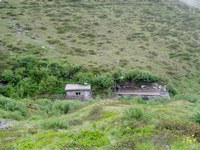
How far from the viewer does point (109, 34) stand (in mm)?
115625

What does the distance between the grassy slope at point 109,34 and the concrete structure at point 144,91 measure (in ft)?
26.9

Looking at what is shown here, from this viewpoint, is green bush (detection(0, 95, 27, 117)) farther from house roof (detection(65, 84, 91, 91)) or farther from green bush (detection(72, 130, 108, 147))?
house roof (detection(65, 84, 91, 91))

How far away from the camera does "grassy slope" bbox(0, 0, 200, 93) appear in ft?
305

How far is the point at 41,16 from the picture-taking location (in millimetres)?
124688

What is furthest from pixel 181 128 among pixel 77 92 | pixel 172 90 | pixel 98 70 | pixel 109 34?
pixel 109 34

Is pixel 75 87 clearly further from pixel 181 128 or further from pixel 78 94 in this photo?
pixel 181 128

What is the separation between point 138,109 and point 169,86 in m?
60.2

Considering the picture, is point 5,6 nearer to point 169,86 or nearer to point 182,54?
point 182,54

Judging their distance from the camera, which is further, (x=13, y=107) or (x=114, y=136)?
(x=13, y=107)

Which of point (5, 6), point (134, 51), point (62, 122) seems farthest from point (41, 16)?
point (62, 122)

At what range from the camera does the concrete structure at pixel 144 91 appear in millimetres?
74438

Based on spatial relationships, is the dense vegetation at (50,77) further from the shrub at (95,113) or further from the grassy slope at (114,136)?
the grassy slope at (114,136)

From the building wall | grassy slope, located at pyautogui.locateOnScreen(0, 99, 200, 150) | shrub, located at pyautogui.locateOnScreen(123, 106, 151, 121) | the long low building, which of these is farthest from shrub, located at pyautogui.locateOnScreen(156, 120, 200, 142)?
the long low building

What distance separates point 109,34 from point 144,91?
43.0 m
